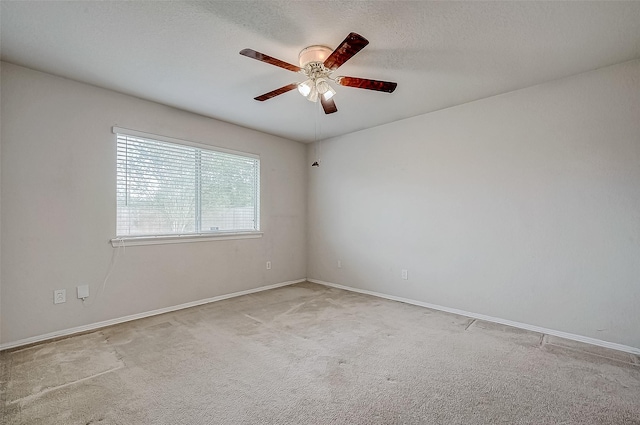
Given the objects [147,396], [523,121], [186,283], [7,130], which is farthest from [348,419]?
[7,130]

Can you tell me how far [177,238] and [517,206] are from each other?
3876 mm

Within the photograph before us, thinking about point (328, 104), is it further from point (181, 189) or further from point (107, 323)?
point (107, 323)

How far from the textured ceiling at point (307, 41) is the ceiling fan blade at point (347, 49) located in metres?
0.24

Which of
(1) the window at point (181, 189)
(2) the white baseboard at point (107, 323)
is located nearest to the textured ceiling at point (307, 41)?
(1) the window at point (181, 189)

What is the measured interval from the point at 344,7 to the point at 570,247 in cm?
290

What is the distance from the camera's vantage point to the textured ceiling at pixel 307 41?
192 centimetres

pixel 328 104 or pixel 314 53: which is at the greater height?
pixel 314 53

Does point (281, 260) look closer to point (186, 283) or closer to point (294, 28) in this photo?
point (186, 283)

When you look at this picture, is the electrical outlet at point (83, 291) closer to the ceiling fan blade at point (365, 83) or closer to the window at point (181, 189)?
the window at point (181, 189)

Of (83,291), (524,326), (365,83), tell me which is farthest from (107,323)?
(524,326)

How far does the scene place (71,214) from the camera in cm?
289

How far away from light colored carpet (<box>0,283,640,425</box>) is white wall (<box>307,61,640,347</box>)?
46cm

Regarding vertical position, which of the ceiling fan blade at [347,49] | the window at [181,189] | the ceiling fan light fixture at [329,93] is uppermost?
the ceiling fan blade at [347,49]

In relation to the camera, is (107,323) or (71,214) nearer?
(71,214)
